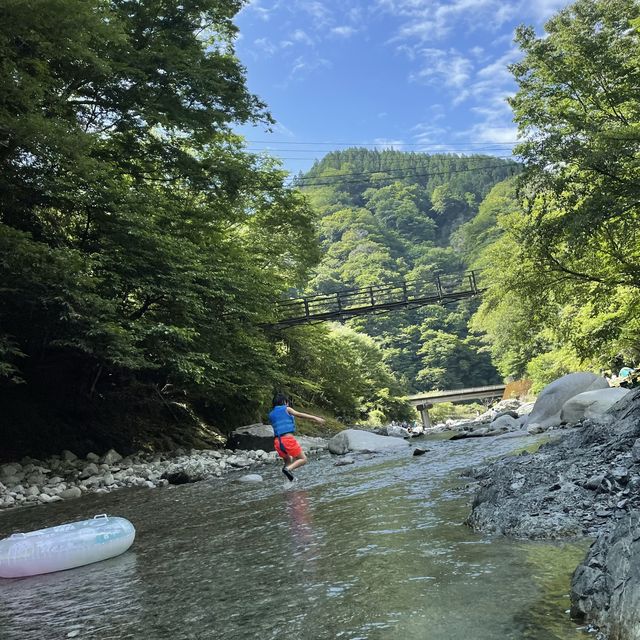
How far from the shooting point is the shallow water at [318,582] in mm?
2377

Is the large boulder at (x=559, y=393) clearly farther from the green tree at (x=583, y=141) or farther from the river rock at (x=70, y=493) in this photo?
the river rock at (x=70, y=493)

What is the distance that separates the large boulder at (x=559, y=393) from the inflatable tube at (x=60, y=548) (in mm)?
10793

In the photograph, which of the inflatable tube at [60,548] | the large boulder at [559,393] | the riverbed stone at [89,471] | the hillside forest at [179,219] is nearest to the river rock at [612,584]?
the inflatable tube at [60,548]

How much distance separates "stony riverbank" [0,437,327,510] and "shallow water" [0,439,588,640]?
396cm

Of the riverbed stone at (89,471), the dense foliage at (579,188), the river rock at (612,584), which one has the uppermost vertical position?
the dense foliage at (579,188)

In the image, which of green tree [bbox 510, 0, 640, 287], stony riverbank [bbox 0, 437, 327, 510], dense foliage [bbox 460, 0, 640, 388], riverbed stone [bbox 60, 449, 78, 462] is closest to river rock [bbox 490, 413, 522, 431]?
dense foliage [bbox 460, 0, 640, 388]

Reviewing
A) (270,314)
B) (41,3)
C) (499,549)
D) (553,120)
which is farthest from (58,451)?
(553,120)

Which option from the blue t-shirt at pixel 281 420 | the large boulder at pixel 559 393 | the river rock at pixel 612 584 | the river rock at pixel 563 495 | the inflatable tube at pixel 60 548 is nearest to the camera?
the river rock at pixel 612 584

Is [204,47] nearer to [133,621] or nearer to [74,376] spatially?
[74,376]

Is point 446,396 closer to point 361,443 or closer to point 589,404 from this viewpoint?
point 589,404

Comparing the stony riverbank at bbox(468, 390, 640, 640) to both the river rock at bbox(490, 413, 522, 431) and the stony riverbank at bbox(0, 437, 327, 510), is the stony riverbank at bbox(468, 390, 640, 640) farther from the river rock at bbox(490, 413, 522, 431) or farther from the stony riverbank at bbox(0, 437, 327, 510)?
the river rock at bbox(490, 413, 522, 431)

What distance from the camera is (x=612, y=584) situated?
2131mm

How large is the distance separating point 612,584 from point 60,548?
3.83 metres

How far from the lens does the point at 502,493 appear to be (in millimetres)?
4070
